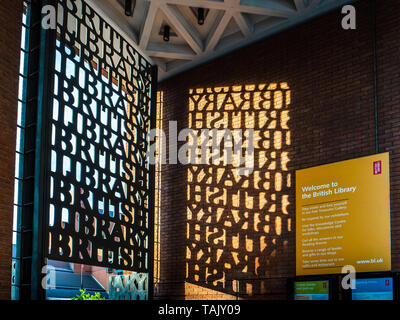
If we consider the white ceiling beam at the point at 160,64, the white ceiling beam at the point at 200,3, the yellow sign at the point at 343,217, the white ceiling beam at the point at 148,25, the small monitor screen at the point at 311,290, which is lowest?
the small monitor screen at the point at 311,290

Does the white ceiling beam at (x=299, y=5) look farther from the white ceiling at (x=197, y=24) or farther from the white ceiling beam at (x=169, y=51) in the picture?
the white ceiling beam at (x=169, y=51)

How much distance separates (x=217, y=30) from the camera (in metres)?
10.7

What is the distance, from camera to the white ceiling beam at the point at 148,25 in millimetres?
10009

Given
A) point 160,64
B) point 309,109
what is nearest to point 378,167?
point 309,109

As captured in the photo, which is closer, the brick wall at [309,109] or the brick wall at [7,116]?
the brick wall at [7,116]

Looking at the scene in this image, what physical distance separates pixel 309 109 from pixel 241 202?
83.7 inches

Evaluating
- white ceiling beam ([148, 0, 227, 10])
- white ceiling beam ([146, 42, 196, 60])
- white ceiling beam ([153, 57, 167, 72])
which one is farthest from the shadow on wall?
white ceiling beam ([148, 0, 227, 10])

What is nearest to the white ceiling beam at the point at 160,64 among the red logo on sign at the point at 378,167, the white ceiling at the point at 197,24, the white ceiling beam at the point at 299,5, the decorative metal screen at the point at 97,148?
the white ceiling at the point at 197,24

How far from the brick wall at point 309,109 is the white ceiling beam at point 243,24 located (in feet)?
1.23

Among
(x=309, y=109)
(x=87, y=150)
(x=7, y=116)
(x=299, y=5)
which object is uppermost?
(x=299, y=5)

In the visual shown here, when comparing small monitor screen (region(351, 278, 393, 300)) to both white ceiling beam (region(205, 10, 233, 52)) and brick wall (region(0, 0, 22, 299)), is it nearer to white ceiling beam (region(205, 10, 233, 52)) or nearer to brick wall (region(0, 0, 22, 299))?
brick wall (region(0, 0, 22, 299))

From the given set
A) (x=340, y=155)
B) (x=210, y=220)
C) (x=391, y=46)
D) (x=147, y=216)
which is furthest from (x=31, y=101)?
(x=391, y=46)

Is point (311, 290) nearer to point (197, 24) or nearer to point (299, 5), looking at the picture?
point (299, 5)
